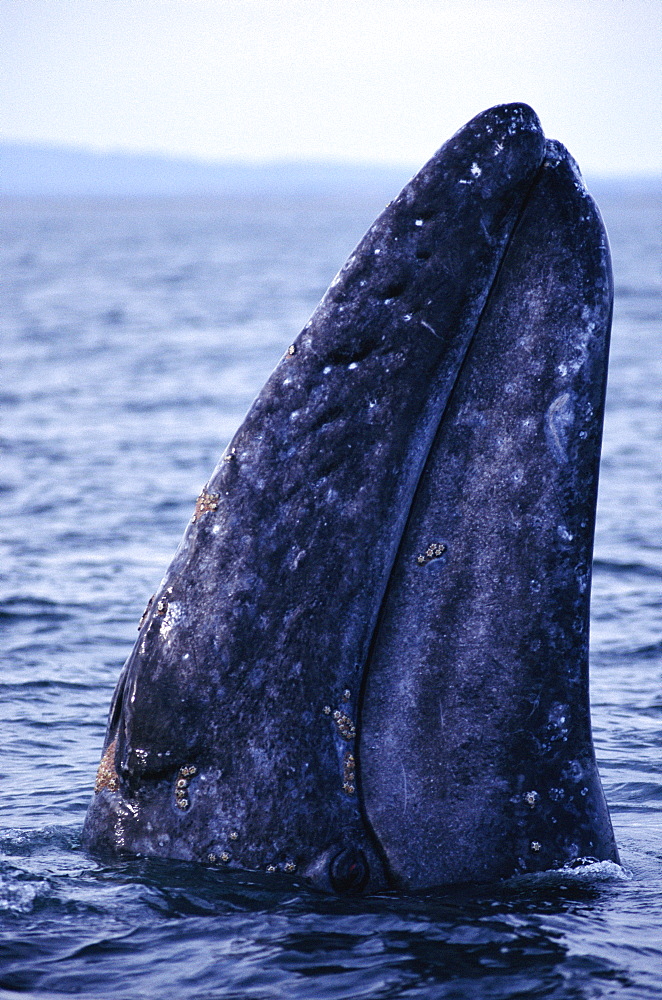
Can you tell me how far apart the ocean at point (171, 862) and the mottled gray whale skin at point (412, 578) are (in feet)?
0.69

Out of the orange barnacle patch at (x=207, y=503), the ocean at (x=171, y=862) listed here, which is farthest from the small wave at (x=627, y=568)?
the orange barnacle patch at (x=207, y=503)

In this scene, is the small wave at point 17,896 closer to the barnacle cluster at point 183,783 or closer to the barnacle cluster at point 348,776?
the barnacle cluster at point 183,783

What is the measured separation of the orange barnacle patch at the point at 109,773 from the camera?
5.00 metres

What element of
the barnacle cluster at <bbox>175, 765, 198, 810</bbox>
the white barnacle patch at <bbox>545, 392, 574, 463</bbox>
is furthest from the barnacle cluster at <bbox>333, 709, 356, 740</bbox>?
the white barnacle patch at <bbox>545, 392, 574, 463</bbox>

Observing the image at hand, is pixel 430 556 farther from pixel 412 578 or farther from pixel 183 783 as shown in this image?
pixel 183 783

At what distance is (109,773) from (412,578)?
132 centimetres

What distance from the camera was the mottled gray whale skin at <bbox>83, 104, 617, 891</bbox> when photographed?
484cm

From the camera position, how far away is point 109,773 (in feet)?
16.5

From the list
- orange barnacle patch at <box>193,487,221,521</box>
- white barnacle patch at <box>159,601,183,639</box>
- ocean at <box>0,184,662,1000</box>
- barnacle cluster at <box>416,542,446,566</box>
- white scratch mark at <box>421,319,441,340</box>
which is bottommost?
ocean at <box>0,184,662,1000</box>

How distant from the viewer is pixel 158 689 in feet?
16.0

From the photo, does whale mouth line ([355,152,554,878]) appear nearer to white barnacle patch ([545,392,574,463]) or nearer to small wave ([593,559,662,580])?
white barnacle patch ([545,392,574,463])

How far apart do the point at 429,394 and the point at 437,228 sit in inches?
23.5

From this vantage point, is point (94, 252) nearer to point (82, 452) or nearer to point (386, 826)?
point (82, 452)

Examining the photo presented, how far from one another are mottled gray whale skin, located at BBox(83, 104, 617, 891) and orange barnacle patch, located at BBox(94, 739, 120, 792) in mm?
44
